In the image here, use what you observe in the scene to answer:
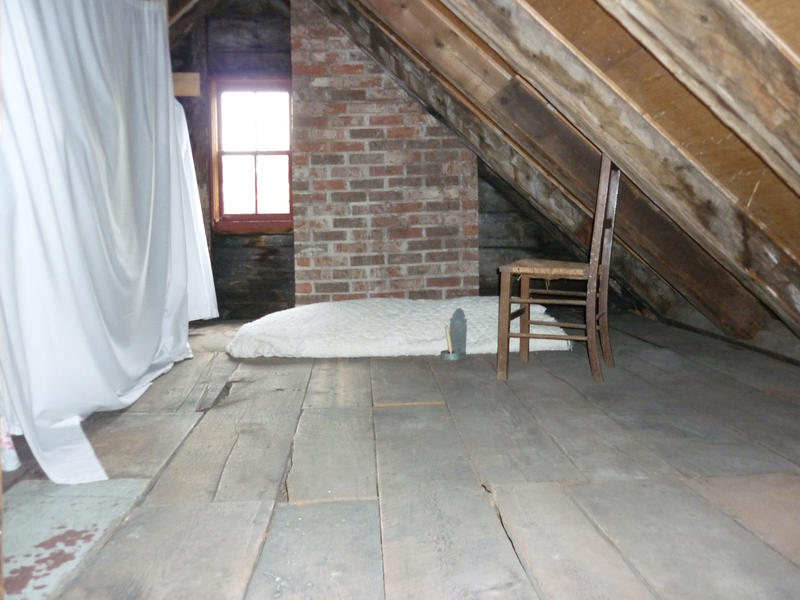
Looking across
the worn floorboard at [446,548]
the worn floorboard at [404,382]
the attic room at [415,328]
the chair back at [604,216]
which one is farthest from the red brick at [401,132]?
the worn floorboard at [446,548]

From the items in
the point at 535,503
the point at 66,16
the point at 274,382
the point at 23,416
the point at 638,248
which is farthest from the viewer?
the point at 638,248

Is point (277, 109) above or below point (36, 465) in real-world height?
above

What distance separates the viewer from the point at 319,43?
3766 millimetres

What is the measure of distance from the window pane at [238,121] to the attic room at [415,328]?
89 centimetres

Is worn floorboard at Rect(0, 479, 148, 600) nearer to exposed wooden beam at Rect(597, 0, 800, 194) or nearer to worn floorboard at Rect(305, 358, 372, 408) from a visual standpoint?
worn floorboard at Rect(305, 358, 372, 408)

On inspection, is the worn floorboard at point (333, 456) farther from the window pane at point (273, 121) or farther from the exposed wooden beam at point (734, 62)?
the window pane at point (273, 121)

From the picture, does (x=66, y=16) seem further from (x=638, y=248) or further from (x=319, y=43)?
(x=638, y=248)

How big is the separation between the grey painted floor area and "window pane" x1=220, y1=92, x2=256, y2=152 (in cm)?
284

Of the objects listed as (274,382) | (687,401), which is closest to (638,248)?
(687,401)

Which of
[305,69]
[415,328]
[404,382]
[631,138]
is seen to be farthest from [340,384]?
[305,69]

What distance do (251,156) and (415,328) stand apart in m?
2.51

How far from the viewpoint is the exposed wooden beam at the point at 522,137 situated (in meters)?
2.67

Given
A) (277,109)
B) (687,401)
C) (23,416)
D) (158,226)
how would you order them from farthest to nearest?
(277,109)
(158,226)
(687,401)
(23,416)

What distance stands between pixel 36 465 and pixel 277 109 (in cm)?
375
